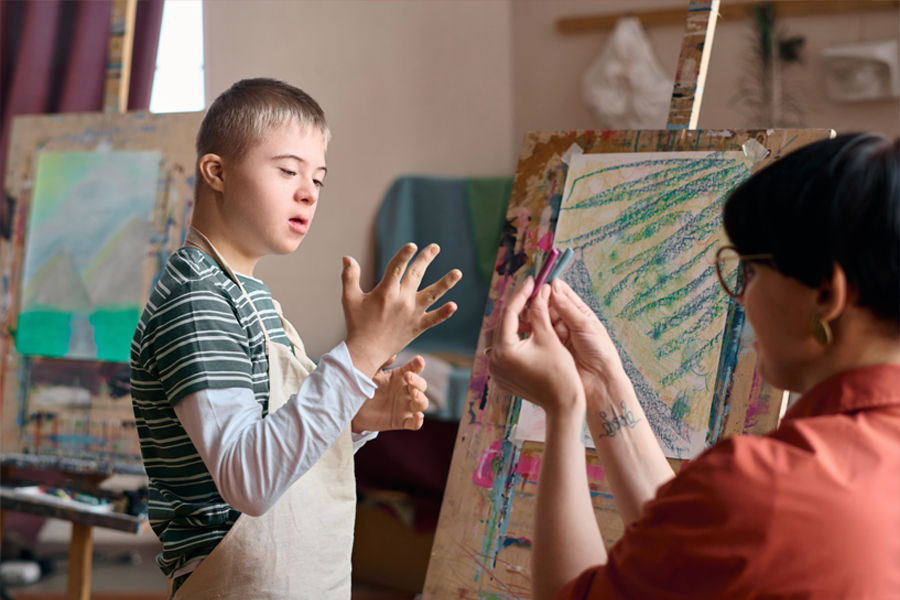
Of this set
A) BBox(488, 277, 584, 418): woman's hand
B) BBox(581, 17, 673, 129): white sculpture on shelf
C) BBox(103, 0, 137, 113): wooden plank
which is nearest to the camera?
BBox(488, 277, 584, 418): woman's hand

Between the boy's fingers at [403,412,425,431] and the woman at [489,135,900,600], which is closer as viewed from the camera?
the woman at [489,135,900,600]

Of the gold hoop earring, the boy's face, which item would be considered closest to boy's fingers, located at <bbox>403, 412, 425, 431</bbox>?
the boy's face

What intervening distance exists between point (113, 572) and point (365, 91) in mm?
2349

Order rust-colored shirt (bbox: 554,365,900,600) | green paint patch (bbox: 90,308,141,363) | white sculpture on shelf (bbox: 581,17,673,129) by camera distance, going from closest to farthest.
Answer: rust-colored shirt (bbox: 554,365,900,600) → green paint patch (bbox: 90,308,141,363) → white sculpture on shelf (bbox: 581,17,673,129)

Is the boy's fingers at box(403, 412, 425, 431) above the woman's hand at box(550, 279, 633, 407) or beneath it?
beneath

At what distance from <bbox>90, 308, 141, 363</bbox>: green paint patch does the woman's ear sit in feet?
5.93

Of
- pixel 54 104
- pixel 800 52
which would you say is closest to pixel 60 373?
pixel 54 104

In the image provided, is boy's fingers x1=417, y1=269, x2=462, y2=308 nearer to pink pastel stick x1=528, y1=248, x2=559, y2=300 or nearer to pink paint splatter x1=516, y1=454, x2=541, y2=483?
pink pastel stick x1=528, y1=248, x2=559, y2=300

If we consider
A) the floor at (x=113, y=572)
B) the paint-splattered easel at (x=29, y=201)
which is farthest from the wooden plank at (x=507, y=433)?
the floor at (x=113, y=572)

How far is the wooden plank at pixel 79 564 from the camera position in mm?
1771

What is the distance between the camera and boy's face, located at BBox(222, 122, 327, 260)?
1.01 metres

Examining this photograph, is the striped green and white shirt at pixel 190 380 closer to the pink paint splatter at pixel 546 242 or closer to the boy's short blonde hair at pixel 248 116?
the boy's short blonde hair at pixel 248 116

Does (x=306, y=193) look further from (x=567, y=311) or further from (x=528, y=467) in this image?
(x=528, y=467)

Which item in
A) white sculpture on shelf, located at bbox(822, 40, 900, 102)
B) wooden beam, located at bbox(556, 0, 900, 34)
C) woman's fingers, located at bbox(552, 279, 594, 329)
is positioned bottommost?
woman's fingers, located at bbox(552, 279, 594, 329)
